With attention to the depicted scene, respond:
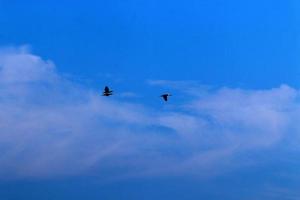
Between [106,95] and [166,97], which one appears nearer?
[106,95]

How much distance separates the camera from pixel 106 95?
146375 mm

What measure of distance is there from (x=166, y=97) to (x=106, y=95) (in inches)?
681

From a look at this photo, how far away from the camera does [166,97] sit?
157500 mm
